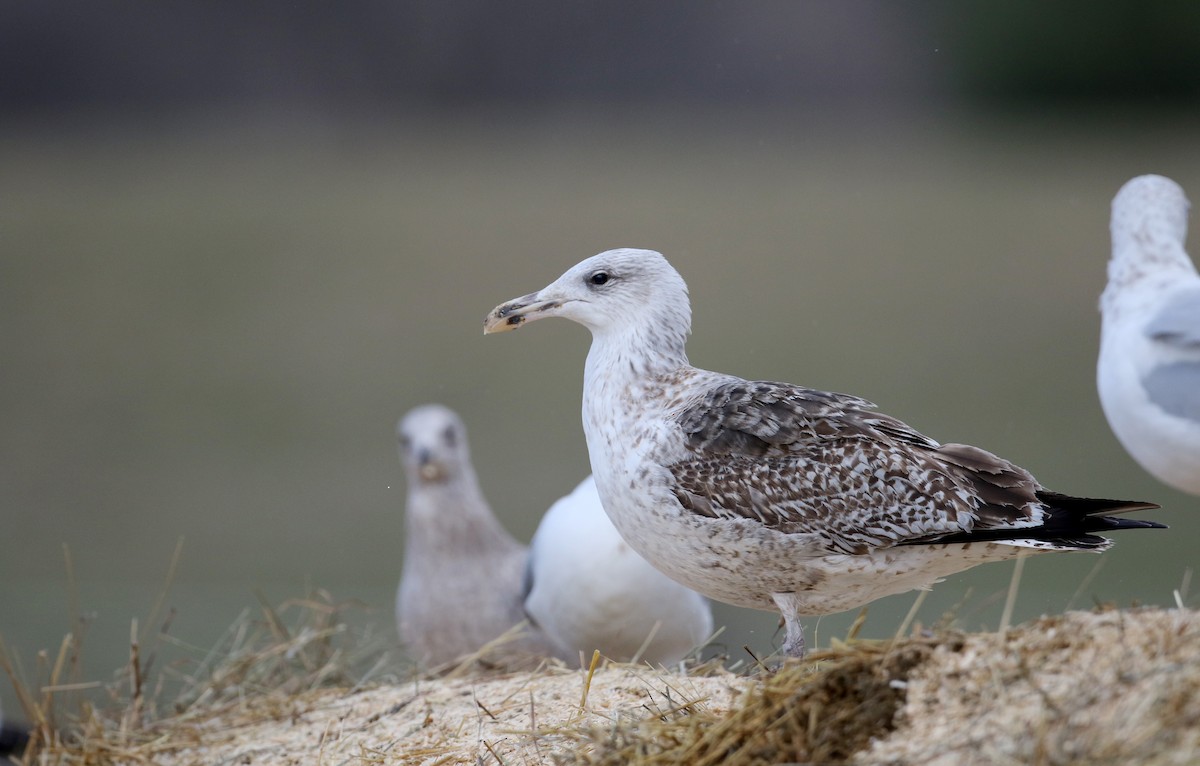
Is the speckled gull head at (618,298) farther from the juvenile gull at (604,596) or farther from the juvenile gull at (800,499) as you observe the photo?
the juvenile gull at (604,596)

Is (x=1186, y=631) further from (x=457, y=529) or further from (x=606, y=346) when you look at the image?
(x=457, y=529)

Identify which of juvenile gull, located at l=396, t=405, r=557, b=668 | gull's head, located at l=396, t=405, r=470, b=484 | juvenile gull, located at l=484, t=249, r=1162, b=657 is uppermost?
juvenile gull, located at l=484, t=249, r=1162, b=657

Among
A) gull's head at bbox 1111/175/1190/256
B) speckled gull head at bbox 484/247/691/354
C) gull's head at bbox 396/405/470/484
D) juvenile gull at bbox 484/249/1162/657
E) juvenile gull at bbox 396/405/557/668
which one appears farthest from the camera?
gull's head at bbox 396/405/470/484

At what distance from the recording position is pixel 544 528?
386 cm

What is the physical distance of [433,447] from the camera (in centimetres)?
485

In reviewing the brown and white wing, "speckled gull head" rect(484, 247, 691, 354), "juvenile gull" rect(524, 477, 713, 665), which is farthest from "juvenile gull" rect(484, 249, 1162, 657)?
"juvenile gull" rect(524, 477, 713, 665)

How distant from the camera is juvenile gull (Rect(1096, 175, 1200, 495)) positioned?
3262mm

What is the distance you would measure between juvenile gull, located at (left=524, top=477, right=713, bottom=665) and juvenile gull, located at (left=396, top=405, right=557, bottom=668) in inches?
18.3

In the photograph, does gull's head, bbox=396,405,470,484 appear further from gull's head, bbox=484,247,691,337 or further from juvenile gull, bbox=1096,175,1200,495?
juvenile gull, bbox=1096,175,1200,495

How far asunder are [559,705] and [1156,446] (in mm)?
1701

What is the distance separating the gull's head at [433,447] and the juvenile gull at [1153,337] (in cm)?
231

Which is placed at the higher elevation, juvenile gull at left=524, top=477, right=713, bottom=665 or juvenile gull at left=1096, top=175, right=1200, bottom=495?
juvenile gull at left=1096, top=175, right=1200, bottom=495

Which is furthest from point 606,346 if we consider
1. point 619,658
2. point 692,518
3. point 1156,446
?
point 1156,446

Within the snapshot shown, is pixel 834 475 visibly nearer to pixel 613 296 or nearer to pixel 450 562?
pixel 613 296
